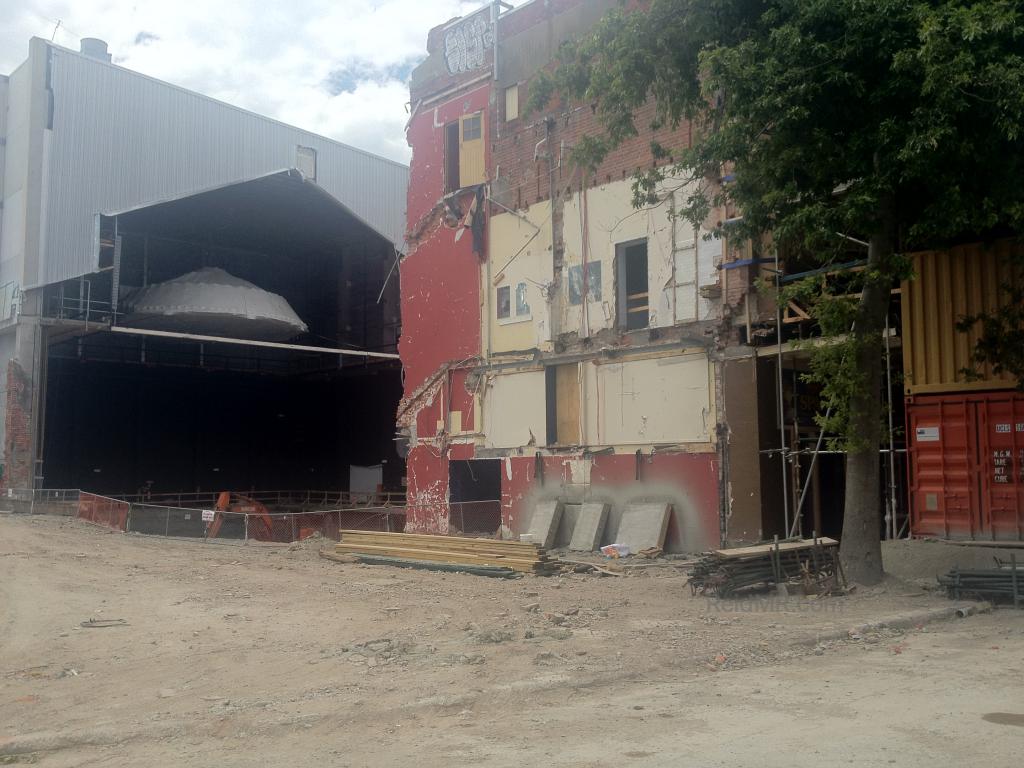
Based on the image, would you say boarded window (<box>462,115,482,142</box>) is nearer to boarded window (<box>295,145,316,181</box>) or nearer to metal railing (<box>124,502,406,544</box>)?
metal railing (<box>124,502,406,544</box>)

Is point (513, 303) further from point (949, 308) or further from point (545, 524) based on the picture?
point (949, 308)

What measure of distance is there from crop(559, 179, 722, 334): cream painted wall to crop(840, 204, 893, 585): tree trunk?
7168 millimetres

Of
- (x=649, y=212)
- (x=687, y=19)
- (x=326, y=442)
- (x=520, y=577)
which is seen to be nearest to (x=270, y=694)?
(x=520, y=577)

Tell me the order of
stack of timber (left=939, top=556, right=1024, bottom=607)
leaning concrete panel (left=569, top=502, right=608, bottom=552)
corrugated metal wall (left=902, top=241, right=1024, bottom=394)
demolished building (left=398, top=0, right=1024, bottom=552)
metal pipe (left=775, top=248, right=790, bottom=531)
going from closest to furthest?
stack of timber (left=939, top=556, right=1024, bottom=607)
corrugated metal wall (left=902, top=241, right=1024, bottom=394)
demolished building (left=398, top=0, right=1024, bottom=552)
metal pipe (left=775, top=248, right=790, bottom=531)
leaning concrete panel (left=569, top=502, right=608, bottom=552)

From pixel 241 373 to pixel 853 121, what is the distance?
135 ft

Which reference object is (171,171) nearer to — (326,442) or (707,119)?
(326,442)

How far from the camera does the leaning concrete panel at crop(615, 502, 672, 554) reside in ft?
72.1

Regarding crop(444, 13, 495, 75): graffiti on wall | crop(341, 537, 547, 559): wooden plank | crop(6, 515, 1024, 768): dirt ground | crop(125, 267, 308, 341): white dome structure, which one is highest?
crop(444, 13, 495, 75): graffiti on wall

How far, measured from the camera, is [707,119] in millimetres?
15984

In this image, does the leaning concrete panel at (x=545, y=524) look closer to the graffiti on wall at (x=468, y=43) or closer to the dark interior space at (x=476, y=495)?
the dark interior space at (x=476, y=495)

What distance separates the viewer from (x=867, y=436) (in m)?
14.2

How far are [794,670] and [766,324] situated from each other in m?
12.2

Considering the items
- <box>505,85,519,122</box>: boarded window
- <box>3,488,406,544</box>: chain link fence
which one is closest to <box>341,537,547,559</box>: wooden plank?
<box>3,488,406,544</box>: chain link fence

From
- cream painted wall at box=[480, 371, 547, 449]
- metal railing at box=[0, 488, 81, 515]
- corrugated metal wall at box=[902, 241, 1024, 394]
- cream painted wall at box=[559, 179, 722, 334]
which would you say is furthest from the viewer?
metal railing at box=[0, 488, 81, 515]
